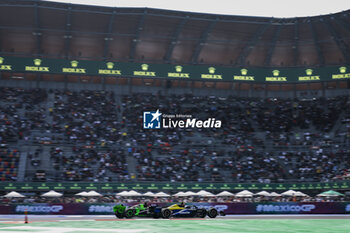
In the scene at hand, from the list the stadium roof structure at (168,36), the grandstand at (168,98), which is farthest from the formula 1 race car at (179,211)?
the stadium roof structure at (168,36)

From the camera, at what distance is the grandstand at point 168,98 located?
47281mm

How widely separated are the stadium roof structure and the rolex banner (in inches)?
46.0

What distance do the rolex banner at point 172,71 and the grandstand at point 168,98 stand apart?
0.14 meters

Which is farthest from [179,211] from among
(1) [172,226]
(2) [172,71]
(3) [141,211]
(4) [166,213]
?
(2) [172,71]

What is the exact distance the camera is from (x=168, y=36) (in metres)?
58.1

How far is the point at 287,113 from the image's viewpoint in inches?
2359

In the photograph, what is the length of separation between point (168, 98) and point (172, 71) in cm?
370

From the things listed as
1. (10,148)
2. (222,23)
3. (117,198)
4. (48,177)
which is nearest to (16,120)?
(10,148)

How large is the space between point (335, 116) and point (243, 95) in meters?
13.1

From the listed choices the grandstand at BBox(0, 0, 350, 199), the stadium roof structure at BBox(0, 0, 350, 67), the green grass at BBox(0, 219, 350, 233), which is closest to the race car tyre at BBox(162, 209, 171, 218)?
the green grass at BBox(0, 219, 350, 233)

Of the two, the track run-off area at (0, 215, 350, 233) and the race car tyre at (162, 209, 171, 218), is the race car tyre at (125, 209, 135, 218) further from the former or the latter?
the race car tyre at (162, 209, 171, 218)

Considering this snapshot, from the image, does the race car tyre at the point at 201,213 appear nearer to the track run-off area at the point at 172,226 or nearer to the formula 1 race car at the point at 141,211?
the track run-off area at the point at 172,226

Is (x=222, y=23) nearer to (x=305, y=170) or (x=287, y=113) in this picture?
(x=287, y=113)

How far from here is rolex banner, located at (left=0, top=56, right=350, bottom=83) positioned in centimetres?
5775
